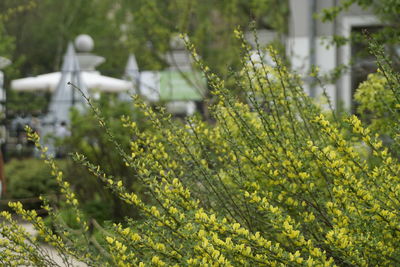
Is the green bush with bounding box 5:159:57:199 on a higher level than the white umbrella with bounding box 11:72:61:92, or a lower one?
lower

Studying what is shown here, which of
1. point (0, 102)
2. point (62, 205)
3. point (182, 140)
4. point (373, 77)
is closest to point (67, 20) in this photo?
point (0, 102)

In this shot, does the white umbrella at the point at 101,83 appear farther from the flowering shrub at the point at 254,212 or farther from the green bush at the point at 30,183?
the flowering shrub at the point at 254,212

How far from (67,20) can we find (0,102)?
19026 mm

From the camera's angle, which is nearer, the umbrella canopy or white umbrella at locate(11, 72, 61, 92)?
the umbrella canopy

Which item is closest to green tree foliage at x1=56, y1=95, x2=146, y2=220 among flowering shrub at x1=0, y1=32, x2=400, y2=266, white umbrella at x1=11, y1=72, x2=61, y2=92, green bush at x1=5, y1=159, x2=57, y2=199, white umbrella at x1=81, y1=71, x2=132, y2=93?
green bush at x1=5, y1=159, x2=57, y2=199

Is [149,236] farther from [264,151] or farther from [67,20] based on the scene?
[67,20]

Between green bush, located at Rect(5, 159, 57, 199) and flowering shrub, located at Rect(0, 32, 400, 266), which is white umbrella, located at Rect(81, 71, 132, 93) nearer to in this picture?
green bush, located at Rect(5, 159, 57, 199)

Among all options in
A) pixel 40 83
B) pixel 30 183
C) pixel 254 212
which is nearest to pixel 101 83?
pixel 40 83

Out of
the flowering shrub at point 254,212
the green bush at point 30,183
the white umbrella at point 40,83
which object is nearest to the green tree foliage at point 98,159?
the green bush at point 30,183

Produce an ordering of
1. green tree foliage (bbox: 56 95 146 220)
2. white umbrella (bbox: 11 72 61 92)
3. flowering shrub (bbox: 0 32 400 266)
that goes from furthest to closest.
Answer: white umbrella (bbox: 11 72 61 92), green tree foliage (bbox: 56 95 146 220), flowering shrub (bbox: 0 32 400 266)

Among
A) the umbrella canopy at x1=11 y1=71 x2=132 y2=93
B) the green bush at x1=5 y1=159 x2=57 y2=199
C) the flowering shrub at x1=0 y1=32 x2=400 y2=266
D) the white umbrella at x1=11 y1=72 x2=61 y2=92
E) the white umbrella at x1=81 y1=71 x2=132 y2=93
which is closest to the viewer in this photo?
the flowering shrub at x1=0 y1=32 x2=400 y2=266

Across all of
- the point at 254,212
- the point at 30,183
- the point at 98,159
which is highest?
the point at 98,159

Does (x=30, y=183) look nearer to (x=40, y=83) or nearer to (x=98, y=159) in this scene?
(x=98, y=159)

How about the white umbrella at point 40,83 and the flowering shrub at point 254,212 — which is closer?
the flowering shrub at point 254,212
